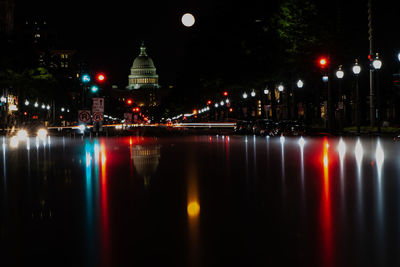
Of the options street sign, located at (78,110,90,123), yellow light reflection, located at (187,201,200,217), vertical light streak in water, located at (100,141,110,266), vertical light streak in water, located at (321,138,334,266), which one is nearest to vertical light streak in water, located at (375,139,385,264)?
vertical light streak in water, located at (321,138,334,266)

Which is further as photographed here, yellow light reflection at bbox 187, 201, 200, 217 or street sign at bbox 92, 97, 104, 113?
street sign at bbox 92, 97, 104, 113

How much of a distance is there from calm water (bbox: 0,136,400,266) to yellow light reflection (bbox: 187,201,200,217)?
32mm

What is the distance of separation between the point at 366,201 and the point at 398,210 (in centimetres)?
101

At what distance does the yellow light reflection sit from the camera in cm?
1002

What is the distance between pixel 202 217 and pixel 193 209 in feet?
2.78

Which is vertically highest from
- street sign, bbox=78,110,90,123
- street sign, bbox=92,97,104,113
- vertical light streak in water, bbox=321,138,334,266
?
street sign, bbox=92,97,104,113

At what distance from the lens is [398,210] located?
10242 millimetres

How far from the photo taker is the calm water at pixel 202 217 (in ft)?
23.9

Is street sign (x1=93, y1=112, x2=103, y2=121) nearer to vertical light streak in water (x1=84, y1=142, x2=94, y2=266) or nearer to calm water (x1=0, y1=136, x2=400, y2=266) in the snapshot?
calm water (x1=0, y1=136, x2=400, y2=266)

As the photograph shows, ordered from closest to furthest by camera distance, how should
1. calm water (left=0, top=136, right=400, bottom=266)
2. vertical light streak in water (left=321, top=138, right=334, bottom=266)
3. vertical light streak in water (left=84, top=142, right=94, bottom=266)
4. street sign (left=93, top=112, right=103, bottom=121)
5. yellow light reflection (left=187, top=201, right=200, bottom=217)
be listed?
vertical light streak in water (left=321, top=138, right=334, bottom=266) → calm water (left=0, top=136, right=400, bottom=266) → vertical light streak in water (left=84, top=142, right=94, bottom=266) → yellow light reflection (left=187, top=201, right=200, bottom=217) → street sign (left=93, top=112, right=103, bottom=121)

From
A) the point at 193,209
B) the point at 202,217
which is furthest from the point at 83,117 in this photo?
→ the point at 202,217

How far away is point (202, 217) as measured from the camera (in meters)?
9.70

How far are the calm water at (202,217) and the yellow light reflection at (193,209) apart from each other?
0.03 metres

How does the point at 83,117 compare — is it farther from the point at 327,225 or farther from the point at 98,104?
the point at 327,225
